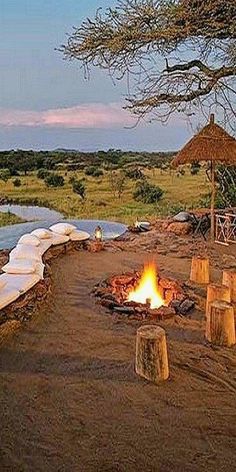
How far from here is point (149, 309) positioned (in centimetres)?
500

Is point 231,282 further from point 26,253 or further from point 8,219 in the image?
point 8,219

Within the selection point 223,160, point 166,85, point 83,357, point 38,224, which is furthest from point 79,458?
point 38,224

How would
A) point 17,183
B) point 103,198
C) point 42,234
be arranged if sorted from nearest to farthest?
point 42,234 < point 103,198 < point 17,183

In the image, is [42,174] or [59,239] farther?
[42,174]

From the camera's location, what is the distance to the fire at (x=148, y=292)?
5.52 metres

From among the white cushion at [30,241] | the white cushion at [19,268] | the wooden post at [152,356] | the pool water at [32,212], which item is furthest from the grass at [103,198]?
the wooden post at [152,356]

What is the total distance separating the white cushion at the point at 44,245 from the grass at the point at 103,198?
14.9ft

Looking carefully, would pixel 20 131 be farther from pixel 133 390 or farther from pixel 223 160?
pixel 133 390

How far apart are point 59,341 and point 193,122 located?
3.05 m

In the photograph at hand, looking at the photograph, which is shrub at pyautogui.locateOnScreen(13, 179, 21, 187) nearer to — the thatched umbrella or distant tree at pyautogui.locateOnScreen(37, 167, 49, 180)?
distant tree at pyautogui.locateOnScreen(37, 167, 49, 180)

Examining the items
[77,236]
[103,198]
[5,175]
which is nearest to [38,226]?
[77,236]

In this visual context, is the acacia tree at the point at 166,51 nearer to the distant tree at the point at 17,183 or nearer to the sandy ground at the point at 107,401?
the sandy ground at the point at 107,401

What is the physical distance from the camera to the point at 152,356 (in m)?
3.51

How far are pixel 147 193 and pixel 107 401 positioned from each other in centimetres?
1318
